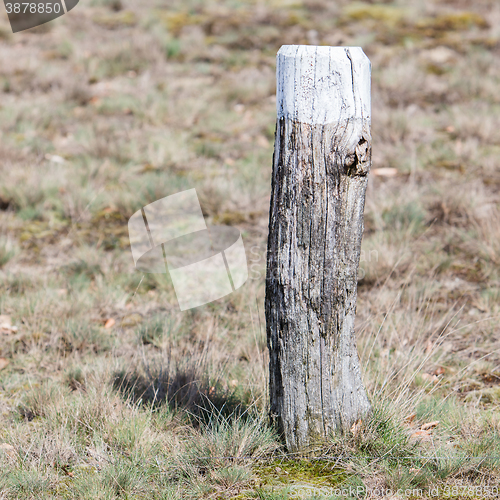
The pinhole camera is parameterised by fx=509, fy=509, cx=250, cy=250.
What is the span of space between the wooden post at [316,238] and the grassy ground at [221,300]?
0.20m

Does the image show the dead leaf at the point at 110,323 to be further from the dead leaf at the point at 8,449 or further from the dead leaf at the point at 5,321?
the dead leaf at the point at 8,449

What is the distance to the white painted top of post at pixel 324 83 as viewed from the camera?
1946 mm

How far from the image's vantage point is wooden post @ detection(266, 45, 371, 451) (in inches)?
78.1

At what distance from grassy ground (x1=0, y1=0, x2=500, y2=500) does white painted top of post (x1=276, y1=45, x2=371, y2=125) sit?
1.30 meters

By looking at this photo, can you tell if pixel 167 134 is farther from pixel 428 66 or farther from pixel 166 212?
pixel 428 66

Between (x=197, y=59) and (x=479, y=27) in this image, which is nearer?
(x=197, y=59)

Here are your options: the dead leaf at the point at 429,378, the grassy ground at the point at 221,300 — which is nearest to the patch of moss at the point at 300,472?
the grassy ground at the point at 221,300

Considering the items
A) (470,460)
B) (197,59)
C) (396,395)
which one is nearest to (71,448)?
(396,395)

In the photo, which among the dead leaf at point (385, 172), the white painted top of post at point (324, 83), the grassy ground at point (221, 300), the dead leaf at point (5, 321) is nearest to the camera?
the white painted top of post at point (324, 83)

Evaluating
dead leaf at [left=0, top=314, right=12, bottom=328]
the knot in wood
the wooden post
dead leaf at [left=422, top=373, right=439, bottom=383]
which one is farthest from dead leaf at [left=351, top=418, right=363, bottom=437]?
dead leaf at [left=0, top=314, right=12, bottom=328]

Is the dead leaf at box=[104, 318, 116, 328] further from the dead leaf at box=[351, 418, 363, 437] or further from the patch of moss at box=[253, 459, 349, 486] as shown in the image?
the dead leaf at box=[351, 418, 363, 437]

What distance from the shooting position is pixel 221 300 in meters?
4.08

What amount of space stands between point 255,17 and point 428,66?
4.45 m

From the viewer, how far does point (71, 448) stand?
238 cm
